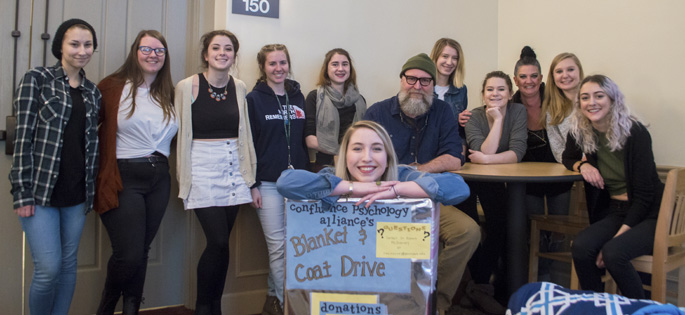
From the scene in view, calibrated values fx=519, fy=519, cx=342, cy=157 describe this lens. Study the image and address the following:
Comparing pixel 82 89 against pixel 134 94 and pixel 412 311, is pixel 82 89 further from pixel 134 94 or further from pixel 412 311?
pixel 412 311

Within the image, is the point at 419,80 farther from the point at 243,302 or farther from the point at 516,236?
the point at 243,302

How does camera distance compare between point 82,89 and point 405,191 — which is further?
point 82,89

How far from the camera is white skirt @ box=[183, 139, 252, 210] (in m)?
2.40

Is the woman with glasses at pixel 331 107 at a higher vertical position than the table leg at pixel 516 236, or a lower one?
higher

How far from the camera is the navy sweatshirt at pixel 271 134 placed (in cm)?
265

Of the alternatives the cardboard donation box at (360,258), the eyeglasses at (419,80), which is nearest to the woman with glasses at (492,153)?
the eyeglasses at (419,80)

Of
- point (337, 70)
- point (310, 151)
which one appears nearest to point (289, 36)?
point (337, 70)

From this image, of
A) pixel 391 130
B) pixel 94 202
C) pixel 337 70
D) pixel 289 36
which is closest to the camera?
pixel 94 202

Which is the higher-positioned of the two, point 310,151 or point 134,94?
point 134,94

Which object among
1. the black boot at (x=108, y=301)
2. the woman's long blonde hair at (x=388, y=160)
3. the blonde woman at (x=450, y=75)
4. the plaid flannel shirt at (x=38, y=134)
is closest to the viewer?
A: the woman's long blonde hair at (x=388, y=160)

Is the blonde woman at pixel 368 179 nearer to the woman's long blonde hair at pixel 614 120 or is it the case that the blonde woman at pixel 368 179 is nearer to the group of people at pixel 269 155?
the group of people at pixel 269 155

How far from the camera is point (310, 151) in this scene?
311cm

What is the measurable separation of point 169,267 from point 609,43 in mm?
3034

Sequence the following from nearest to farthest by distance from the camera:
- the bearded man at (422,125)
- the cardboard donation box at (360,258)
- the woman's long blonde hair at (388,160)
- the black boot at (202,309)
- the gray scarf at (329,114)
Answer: the cardboard donation box at (360,258)
the woman's long blonde hair at (388,160)
the black boot at (202,309)
the bearded man at (422,125)
the gray scarf at (329,114)
